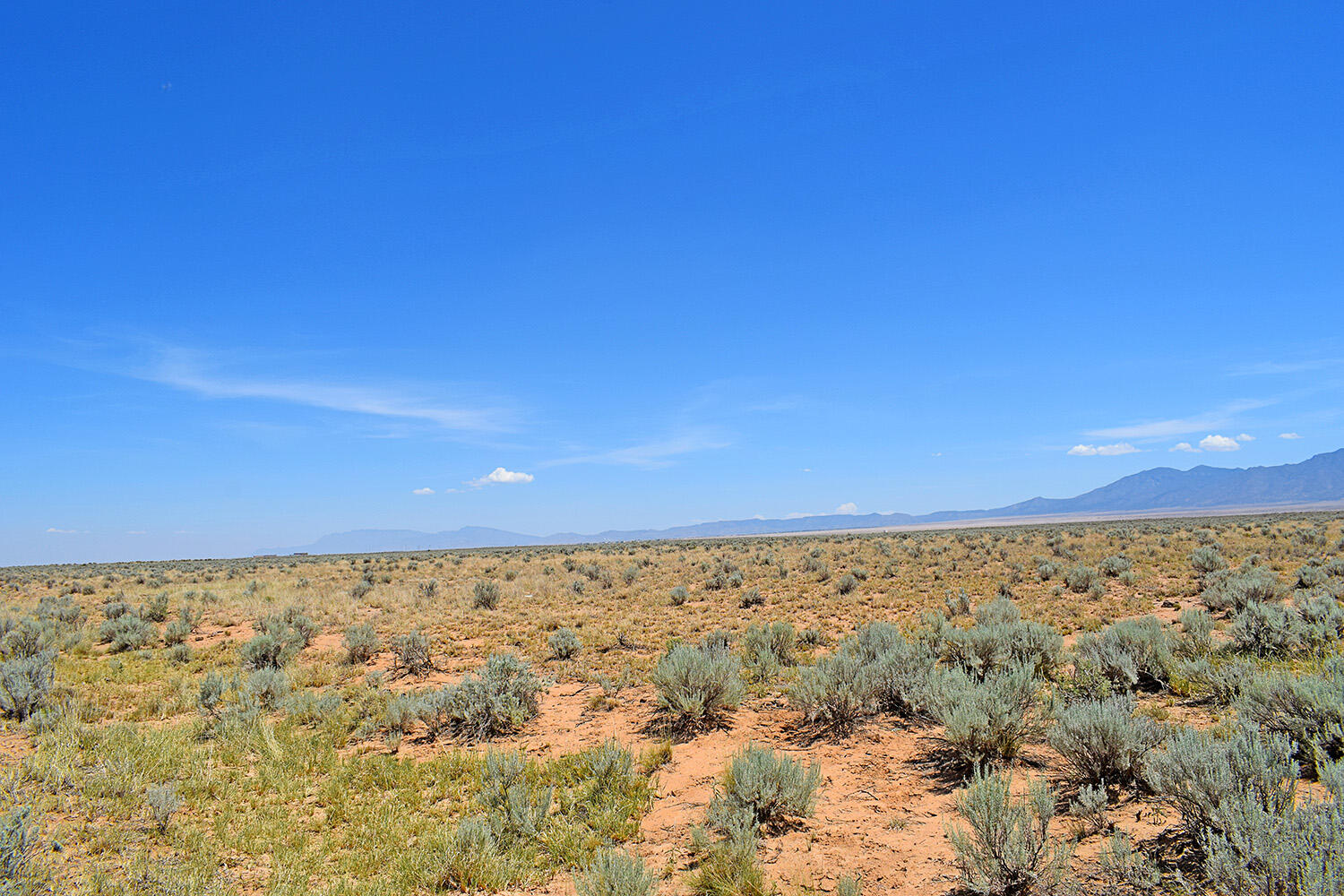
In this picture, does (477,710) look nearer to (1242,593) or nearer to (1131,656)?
(1131,656)

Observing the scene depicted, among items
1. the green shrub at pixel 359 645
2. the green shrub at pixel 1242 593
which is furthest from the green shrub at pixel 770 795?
the green shrub at pixel 1242 593

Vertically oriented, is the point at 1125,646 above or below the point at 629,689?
above

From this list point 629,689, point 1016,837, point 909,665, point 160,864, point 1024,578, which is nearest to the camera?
point 1016,837

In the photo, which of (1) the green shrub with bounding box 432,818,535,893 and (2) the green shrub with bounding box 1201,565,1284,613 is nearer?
(1) the green shrub with bounding box 432,818,535,893

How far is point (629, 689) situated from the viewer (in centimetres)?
988

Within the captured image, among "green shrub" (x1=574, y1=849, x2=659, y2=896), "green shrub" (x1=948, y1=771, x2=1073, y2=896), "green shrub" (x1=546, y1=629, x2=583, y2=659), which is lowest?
"green shrub" (x1=546, y1=629, x2=583, y2=659)

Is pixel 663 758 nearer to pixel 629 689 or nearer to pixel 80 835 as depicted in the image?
pixel 629 689

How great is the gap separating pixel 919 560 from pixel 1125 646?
19.7 metres

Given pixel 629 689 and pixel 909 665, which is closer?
pixel 909 665

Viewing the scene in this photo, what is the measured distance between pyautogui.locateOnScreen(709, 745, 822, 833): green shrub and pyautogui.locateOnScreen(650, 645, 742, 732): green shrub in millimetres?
2432

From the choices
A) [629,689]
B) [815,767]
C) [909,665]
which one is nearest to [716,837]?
[815,767]

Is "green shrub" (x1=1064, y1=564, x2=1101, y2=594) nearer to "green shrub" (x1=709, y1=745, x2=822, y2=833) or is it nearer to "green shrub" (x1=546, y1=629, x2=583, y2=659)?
"green shrub" (x1=546, y1=629, x2=583, y2=659)

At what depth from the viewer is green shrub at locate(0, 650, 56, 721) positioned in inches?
328

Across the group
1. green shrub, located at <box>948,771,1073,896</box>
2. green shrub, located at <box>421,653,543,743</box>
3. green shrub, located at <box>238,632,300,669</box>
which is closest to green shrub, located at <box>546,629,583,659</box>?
green shrub, located at <box>421,653,543,743</box>
